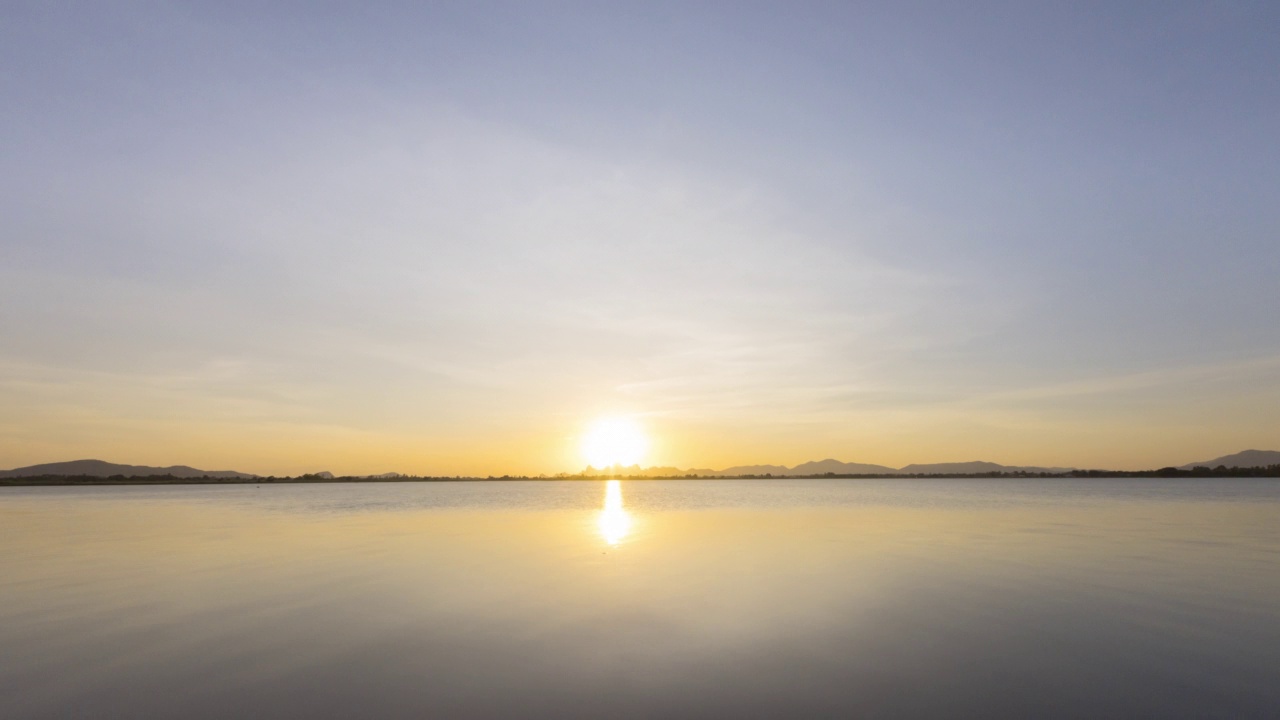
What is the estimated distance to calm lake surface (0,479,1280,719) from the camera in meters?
11.4

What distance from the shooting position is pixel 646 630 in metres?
16.3

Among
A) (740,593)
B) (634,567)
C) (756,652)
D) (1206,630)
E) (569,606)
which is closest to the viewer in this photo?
(756,652)

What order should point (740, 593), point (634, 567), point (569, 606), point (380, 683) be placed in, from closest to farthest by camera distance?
point (380, 683) < point (569, 606) < point (740, 593) < point (634, 567)

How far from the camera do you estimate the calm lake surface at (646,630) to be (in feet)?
37.3

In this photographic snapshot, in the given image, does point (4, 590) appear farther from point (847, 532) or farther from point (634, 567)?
point (847, 532)

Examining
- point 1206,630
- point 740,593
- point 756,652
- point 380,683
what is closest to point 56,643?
point 380,683

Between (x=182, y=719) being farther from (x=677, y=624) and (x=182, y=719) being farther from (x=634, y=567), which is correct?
(x=634, y=567)

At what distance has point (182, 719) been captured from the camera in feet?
33.9

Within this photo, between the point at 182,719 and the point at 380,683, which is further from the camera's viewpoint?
the point at 380,683

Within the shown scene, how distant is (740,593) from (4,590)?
935 inches

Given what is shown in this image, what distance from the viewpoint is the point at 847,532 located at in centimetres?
4056

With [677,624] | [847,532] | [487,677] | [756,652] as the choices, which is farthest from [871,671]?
[847,532]

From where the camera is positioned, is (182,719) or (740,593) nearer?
(182,719)

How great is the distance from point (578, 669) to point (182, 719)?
6559 mm
